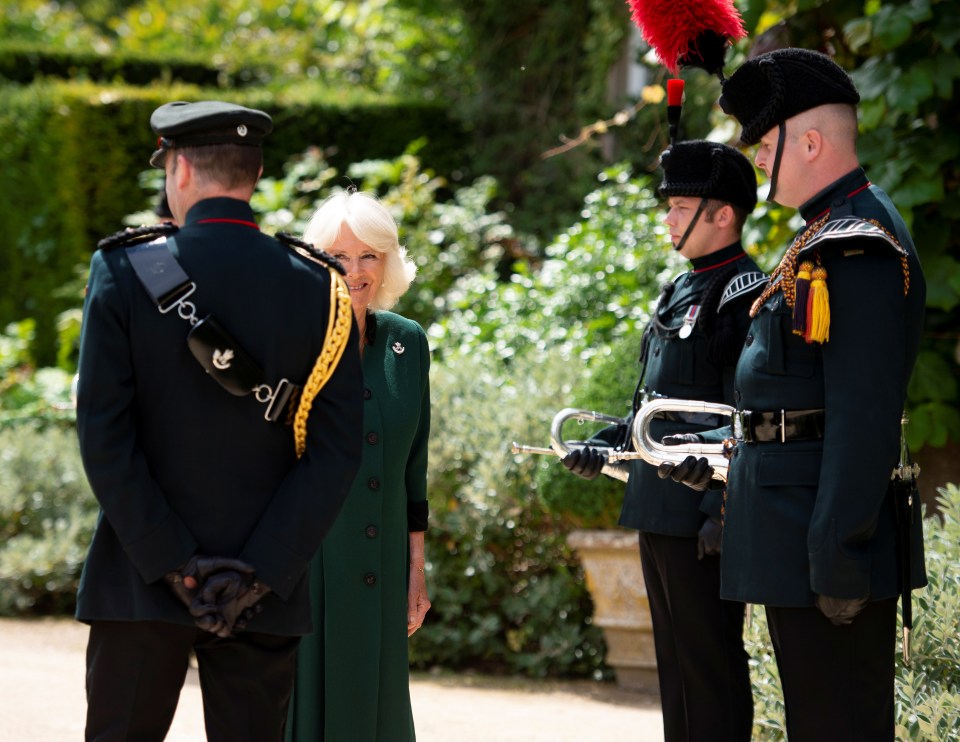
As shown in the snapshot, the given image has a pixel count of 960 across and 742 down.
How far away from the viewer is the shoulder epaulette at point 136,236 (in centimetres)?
246

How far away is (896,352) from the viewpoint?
2.62 meters

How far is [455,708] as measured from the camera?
5098mm

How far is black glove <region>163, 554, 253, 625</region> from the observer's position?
2.38 m

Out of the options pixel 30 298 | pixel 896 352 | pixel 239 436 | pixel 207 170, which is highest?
pixel 30 298

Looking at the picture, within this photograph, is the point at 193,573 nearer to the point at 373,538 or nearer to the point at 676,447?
the point at 373,538

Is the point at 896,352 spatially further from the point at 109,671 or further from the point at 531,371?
the point at 531,371

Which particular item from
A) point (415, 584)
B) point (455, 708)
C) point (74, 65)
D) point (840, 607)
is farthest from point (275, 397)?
point (74, 65)

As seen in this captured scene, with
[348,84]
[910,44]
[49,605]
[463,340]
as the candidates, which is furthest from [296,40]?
[910,44]

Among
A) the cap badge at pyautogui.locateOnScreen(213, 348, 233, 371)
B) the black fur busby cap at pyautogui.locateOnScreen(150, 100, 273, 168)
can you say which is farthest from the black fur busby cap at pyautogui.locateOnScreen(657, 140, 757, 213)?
the cap badge at pyautogui.locateOnScreen(213, 348, 233, 371)

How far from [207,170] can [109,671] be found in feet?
3.19

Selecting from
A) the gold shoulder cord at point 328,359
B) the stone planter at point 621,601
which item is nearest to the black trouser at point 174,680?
the gold shoulder cord at point 328,359

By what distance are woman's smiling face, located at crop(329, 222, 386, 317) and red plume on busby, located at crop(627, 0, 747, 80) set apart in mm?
950

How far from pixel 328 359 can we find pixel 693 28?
147cm

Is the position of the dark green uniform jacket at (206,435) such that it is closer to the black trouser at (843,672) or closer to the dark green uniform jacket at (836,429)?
the dark green uniform jacket at (836,429)
